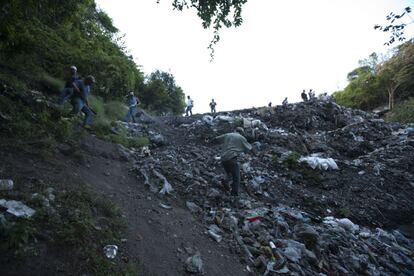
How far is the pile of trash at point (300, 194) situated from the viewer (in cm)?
449

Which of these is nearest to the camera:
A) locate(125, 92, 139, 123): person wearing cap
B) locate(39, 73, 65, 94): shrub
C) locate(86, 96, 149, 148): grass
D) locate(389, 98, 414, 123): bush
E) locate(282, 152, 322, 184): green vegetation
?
locate(86, 96, 149, 148): grass

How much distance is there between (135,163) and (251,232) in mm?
3050

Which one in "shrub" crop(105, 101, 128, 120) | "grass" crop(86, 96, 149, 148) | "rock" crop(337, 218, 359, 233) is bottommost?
"rock" crop(337, 218, 359, 233)

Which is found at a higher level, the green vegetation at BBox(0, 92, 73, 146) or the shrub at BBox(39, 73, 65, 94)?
the shrub at BBox(39, 73, 65, 94)

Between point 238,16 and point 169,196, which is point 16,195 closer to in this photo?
point 169,196

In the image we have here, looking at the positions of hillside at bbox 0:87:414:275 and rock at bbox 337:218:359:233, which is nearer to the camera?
hillside at bbox 0:87:414:275

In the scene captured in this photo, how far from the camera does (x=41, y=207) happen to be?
3021 mm

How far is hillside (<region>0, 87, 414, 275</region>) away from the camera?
288 centimetres

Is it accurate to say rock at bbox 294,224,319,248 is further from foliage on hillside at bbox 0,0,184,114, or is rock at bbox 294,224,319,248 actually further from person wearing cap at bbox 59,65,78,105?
person wearing cap at bbox 59,65,78,105

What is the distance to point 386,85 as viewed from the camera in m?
27.3

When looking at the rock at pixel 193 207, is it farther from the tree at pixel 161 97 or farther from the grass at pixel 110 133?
the tree at pixel 161 97

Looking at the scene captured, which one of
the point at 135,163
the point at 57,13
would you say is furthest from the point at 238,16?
the point at 135,163

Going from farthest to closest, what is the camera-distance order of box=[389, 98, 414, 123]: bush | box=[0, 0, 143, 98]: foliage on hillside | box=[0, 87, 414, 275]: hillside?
box=[389, 98, 414, 123]: bush, box=[0, 0, 143, 98]: foliage on hillside, box=[0, 87, 414, 275]: hillside

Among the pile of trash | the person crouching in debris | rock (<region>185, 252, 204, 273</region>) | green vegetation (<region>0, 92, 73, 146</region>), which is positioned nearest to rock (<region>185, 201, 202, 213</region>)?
the pile of trash
